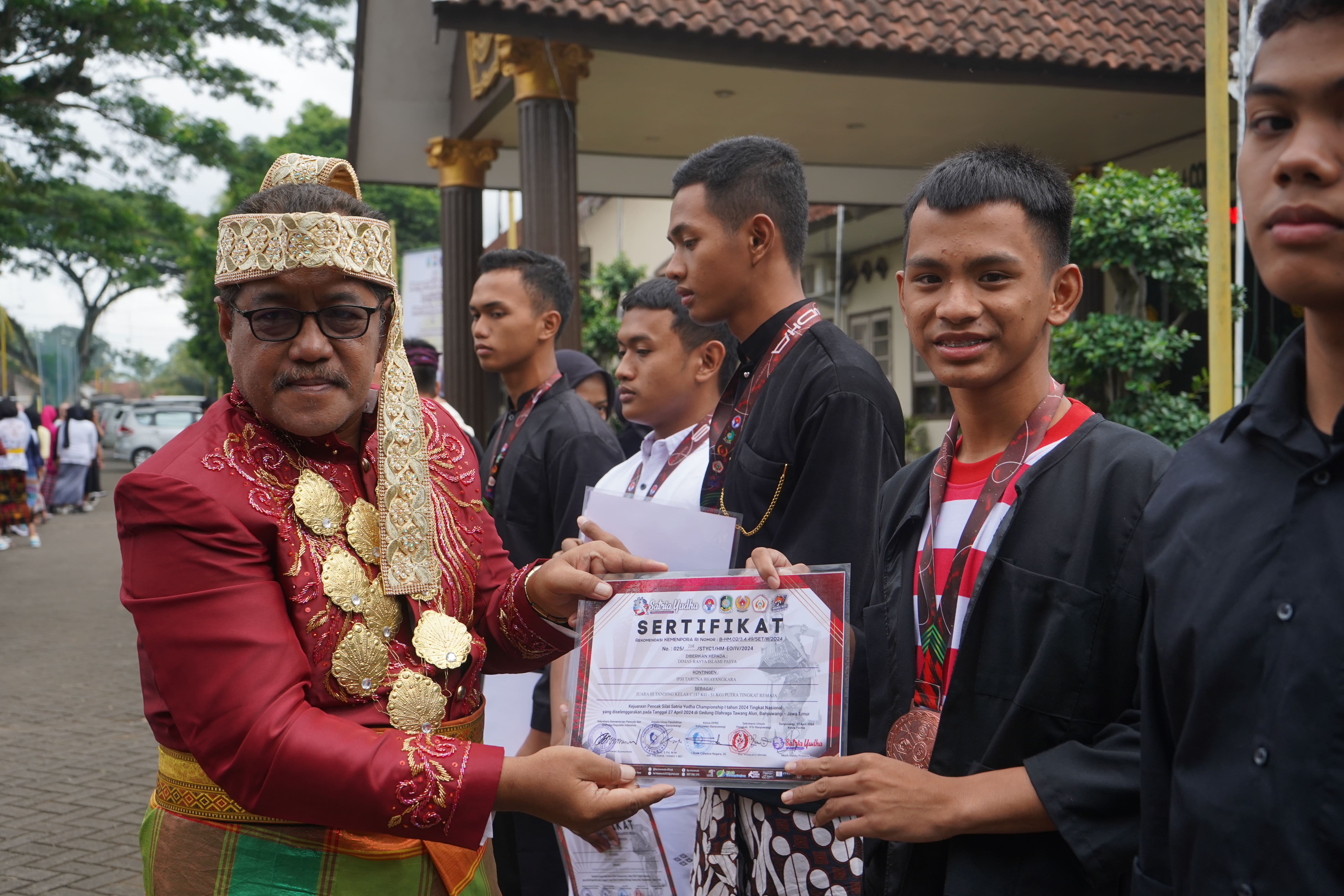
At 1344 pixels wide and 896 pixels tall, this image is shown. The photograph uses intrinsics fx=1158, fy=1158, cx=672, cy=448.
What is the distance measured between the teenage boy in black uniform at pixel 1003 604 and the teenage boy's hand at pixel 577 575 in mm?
563

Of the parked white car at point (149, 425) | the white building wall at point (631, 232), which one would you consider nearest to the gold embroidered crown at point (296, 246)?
the white building wall at point (631, 232)

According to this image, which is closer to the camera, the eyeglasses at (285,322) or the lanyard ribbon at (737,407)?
the eyeglasses at (285,322)

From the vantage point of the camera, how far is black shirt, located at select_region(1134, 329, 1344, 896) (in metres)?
1.41

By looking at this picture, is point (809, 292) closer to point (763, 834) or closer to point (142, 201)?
point (142, 201)

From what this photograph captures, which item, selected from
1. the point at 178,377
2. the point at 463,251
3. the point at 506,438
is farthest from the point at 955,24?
the point at 178,377

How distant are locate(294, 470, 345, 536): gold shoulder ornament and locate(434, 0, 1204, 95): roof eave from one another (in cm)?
798

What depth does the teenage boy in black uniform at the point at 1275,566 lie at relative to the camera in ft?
4.60

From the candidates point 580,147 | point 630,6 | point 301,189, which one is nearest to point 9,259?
point 580,147

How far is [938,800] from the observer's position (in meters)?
1.94

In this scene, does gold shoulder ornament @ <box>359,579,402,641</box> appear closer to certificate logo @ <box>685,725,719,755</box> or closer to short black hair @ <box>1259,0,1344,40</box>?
certificate logo @ <box>685,725,719,755</box>

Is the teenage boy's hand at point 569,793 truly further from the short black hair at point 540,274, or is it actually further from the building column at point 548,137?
the building column at point 548,137

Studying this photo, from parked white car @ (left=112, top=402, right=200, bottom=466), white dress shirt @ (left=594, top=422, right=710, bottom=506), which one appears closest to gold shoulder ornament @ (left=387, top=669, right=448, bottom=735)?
white dress shirt @ (left=594, top=422, right=710, bottom=506)

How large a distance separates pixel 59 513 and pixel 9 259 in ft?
20.7

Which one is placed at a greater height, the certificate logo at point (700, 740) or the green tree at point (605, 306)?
the green tree at point (605, 306)
